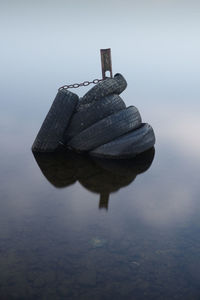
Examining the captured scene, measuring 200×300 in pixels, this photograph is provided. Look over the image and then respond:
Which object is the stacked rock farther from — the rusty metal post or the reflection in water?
the rusty metal post

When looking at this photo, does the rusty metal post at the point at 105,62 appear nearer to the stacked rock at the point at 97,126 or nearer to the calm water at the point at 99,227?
the stacked rock at the point at 97,126

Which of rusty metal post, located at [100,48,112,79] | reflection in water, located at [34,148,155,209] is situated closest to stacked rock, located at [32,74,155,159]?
reflection in water, located at [34,148,155,209]

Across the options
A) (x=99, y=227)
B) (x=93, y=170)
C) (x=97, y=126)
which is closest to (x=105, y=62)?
(x=97, y=126)

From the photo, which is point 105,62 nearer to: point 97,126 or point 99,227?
point 97,126

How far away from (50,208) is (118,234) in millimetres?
1420

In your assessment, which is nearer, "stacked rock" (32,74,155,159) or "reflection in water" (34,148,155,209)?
"reflection in water" (34,148,155,209)

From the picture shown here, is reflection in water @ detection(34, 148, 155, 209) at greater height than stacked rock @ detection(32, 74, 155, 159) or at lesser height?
lesser

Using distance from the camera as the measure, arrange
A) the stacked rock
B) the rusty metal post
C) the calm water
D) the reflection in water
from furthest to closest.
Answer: the rusty metal post
the stacked rock
the reflection in water
the calm water

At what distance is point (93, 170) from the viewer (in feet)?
25.5

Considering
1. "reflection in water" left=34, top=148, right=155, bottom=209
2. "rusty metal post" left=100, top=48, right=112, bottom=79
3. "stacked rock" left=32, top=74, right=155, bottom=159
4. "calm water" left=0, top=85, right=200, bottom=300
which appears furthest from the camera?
"rusty metal post" left=100, top=48, right=112, bottom=79

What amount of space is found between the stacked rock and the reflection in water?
229 mm

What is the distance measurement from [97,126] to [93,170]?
1.12 meters

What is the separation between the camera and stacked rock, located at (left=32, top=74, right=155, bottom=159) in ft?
27.1

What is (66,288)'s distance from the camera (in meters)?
4.14
